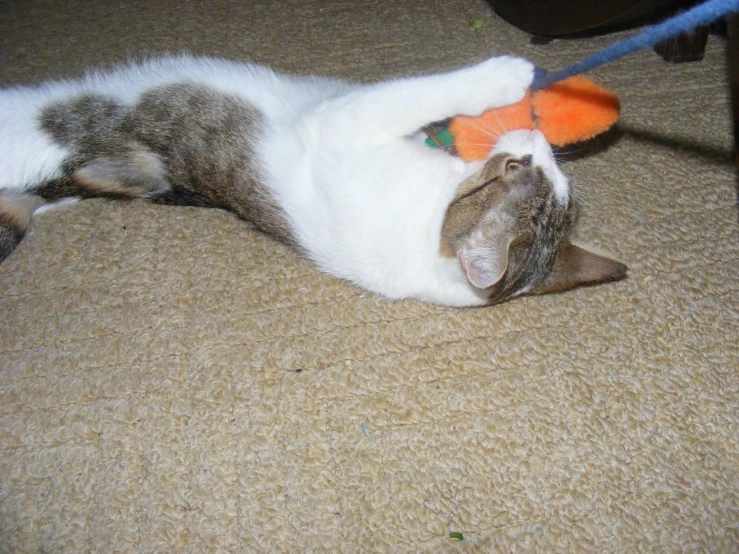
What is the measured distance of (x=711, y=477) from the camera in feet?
3.89

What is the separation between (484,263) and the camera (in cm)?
109

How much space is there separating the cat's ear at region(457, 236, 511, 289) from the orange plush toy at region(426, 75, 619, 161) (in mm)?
257

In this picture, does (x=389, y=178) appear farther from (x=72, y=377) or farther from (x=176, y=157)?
(x=72, y=377)

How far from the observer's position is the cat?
1.19m

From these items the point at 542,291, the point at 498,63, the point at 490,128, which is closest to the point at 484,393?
the point at 542,291

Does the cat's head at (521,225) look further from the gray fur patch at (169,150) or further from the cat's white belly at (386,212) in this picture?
the gray fur patch at (169,150)

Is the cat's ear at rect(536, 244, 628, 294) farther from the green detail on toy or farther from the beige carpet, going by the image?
the green detail on toy

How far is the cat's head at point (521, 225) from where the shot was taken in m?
A: 1.14

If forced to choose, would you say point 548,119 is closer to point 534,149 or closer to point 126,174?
point 534,149

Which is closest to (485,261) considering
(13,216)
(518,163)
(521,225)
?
(521,225)

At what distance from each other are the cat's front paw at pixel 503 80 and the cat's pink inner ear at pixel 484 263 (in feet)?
1.09

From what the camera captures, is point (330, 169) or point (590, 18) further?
point (590, 18)

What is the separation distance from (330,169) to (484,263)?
16.9 inches

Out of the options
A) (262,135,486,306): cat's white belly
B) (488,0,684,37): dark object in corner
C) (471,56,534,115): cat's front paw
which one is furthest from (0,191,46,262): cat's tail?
(488,0,684,37): dark object in corner
